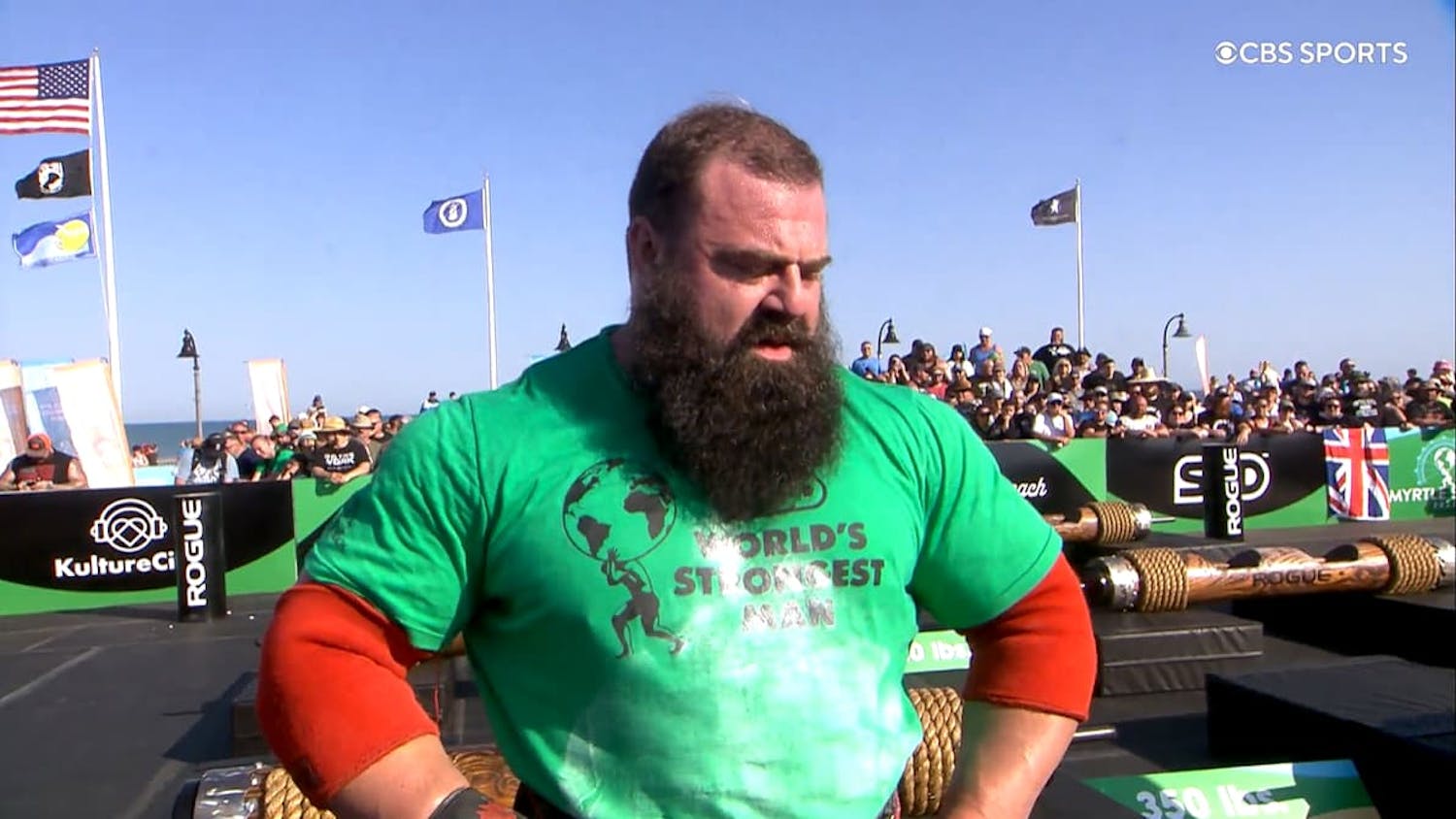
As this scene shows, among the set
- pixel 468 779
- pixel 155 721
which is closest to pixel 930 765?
pixel 468 779

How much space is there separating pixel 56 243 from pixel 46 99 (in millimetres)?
2404

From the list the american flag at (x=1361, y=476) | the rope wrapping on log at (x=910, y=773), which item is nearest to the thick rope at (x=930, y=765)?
the rope wrapping on log at (x=910, y=773)

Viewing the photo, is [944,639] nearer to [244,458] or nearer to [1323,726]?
[1323,726]

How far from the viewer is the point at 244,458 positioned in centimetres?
1195

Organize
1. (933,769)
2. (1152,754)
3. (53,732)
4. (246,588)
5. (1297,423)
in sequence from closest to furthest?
(933,769) → (1152,754) → (53,732) → (246,588) → (1297,423)

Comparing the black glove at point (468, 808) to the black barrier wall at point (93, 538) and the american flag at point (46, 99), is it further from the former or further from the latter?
the american flag at point (46, 99)

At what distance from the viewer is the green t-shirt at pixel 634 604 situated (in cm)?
143

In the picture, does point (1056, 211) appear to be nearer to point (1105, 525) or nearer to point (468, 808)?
point (1105, 525)

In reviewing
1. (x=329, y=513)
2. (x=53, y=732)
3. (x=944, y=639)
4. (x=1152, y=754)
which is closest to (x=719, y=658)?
(x=1152, y=754)

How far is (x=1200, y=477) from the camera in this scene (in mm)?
12156

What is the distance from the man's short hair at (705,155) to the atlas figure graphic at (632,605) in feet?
1.54

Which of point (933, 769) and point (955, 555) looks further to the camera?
point (933, 769)

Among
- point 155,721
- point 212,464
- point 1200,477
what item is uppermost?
point 212,464

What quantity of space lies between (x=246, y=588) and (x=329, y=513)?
954 millimetres
